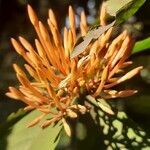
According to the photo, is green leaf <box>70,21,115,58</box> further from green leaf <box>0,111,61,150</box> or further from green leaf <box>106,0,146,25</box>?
green leaf <box>0,111,61,150</box>

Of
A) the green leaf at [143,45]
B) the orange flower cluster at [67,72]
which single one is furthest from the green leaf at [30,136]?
the green leaf at [143,45]

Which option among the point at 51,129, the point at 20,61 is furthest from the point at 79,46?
the point at 20,61

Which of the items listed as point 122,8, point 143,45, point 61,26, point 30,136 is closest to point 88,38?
point 122,8

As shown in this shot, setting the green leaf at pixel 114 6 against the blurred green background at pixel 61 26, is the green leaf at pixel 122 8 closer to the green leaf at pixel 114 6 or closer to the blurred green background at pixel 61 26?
the green leaf at pixel 114 6

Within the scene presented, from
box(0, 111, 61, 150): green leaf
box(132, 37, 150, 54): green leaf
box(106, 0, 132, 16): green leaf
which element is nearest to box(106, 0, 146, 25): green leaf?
box(106, 0, 132, 16): green leaf

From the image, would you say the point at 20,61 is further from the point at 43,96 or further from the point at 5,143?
the point at 43,96
